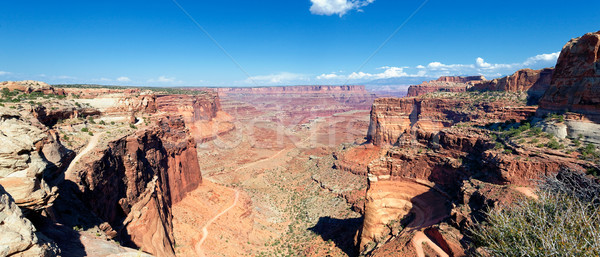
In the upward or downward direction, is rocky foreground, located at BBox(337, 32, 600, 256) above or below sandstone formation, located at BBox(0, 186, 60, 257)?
below

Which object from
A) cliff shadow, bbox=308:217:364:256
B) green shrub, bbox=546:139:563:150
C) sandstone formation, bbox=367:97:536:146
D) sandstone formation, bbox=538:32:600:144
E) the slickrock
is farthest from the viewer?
sandstone formation, bbox=367:97:536:146

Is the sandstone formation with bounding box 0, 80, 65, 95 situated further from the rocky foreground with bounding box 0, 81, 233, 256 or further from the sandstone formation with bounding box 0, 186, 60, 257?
the sandstone formation with bounding box 0, 186, 60, 257

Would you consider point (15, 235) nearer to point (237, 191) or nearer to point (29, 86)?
point (29, 86)

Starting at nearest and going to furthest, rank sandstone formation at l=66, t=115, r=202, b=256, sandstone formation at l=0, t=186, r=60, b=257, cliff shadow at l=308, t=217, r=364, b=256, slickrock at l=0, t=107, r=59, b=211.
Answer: sandstone formation at l=0, t=186, r=60, b=257
slickrock at l=0, t=107, r=59, b=211
sandstone formation at l=66, t=115, r=202, b=256
cliff shadow at l=308, t=217, r=364, b=256

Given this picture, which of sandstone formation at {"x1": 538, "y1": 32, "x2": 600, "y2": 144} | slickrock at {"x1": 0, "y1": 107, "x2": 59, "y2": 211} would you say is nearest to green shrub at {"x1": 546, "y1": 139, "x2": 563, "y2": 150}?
sandstone formation at {"x1": 538, "y1": 32, "x2": 600, "y2": 144}

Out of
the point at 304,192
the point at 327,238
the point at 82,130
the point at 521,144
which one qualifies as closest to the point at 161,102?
the point at 304,192

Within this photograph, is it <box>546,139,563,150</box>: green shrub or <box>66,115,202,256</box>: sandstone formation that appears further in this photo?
<box>546,139,563,150</box>: green shrub
